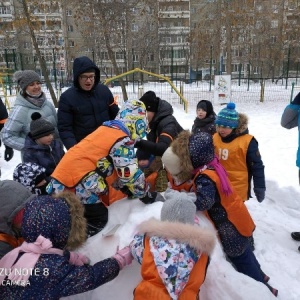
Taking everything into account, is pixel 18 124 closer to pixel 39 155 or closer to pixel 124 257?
pixel 39 155

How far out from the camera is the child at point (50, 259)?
1.66m

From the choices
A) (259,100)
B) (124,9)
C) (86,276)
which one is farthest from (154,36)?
(86,276)

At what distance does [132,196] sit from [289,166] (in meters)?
4.28

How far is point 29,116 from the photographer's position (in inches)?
129

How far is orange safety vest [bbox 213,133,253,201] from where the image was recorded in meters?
3.02

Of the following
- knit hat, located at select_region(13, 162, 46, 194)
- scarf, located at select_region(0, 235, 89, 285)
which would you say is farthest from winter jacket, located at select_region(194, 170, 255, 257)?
knit hat, located at select_region(13, 162, 46, 194)

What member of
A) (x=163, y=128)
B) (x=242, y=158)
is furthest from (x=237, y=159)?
(x=163, y=128)

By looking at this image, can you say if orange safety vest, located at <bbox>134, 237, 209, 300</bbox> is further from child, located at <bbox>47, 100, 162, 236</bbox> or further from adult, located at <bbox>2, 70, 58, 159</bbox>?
adult, located at <bbox>2, 70, 58, 159</bbox>

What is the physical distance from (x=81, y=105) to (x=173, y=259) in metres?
1.96

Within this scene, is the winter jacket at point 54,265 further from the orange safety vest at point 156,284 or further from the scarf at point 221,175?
the scarf at point 221,175

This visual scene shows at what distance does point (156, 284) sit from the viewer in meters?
1.73

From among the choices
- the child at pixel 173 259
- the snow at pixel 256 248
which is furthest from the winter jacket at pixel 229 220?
the child at pixel 173 259

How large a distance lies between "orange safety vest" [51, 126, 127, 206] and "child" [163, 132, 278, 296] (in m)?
0.42

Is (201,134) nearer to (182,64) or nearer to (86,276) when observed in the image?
(86,276)
